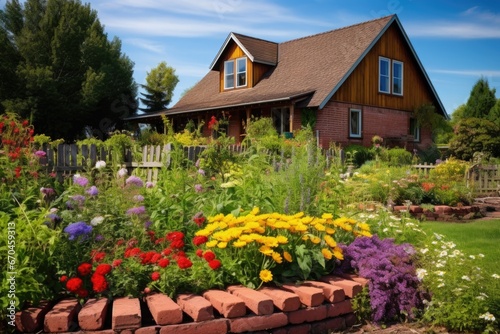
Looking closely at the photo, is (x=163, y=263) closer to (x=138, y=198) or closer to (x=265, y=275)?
(x=265, y=275)

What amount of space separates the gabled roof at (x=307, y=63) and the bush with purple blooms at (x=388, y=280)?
15.2m

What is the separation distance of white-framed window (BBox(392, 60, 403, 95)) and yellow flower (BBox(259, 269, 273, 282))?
22.2 meters

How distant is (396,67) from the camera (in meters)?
24.0

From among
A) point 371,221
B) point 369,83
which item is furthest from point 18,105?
point 371,221

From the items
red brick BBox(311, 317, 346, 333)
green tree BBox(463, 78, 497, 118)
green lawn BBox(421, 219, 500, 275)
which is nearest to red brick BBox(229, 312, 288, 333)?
red brick BBox(311, 317, 346, 333)

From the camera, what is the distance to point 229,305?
9.88 ft

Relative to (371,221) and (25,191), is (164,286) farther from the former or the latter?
(371,221)

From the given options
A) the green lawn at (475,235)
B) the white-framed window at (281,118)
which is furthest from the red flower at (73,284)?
the white-framed window at (281,118)

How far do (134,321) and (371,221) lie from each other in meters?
3.16

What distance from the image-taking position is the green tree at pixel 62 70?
29594 millimetres

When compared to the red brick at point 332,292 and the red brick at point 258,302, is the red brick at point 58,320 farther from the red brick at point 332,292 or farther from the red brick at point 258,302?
the red brick at point 332,292

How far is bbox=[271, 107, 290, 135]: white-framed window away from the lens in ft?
72.9

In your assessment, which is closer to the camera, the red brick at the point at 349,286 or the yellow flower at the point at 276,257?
the yellow flower at the point at 276,257

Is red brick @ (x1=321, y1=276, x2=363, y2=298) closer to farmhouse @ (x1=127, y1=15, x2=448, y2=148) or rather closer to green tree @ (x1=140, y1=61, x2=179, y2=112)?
farmhouse @ (x1=127, y1=15, x2=448, y2=148)
